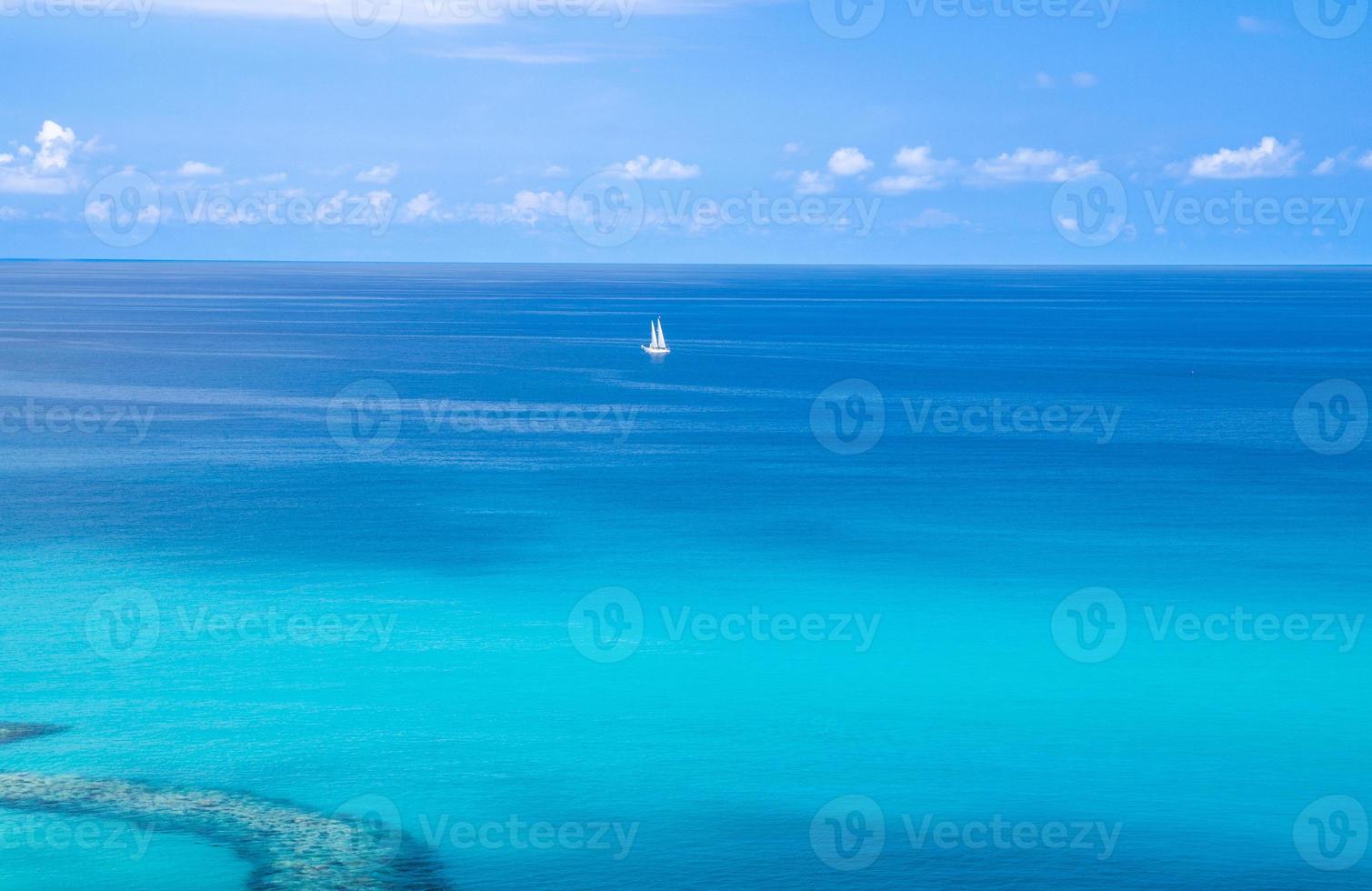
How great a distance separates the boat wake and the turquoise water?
0.50 m

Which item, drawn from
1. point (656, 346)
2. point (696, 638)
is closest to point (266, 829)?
point (696, 638)

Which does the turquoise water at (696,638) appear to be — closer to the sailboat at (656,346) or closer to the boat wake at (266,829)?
the boat wake at (266,829)

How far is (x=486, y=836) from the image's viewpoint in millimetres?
30062

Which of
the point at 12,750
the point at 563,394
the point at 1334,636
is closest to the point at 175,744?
the point at 12,750

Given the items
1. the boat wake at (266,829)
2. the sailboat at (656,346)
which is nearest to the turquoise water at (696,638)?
the boat wake at (266,829)

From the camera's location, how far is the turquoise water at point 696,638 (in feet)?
99.9

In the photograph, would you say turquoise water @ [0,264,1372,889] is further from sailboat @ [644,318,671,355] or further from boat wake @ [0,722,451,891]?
sailboat @ [644,318,671,355]

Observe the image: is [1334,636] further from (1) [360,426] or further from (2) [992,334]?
(2) [992,334]

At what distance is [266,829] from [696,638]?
17166mm

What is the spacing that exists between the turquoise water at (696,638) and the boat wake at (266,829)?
0.50m

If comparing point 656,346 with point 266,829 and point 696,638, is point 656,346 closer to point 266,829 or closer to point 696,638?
point 696,638

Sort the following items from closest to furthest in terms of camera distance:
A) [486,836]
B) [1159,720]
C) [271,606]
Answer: [486,836] < [1159,720] < [271,606]

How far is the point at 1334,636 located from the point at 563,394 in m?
66.4

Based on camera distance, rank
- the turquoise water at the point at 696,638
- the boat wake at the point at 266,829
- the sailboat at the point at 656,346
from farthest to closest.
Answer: the sailboat at the point at 656,346
the turquoise water at the point at 696,638
the boat wake at the point at 266,829
